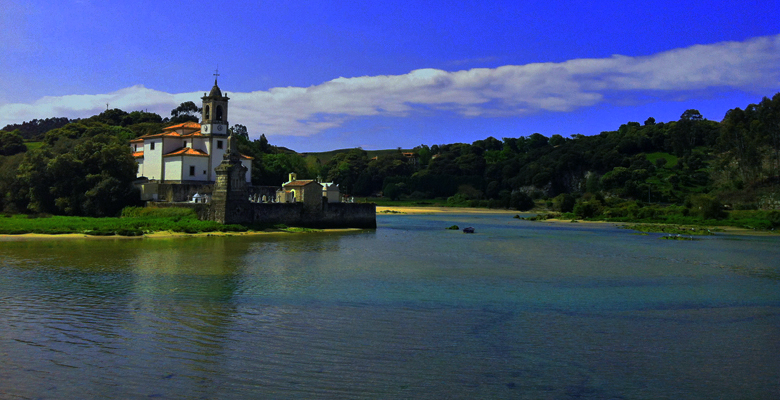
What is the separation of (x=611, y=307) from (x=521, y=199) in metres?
97.0

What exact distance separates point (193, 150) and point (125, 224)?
17964mm

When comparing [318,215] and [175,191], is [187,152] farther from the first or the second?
[318,215]

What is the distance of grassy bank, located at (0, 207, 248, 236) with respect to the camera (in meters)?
38.2

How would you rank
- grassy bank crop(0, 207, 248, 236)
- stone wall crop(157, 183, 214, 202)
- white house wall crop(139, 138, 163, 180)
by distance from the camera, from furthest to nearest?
white house wall crop(139, 138, 163, 180)
stone wall crop(157, 183, 214, 202)
grassy bank crop(0, 207, 248, 236)

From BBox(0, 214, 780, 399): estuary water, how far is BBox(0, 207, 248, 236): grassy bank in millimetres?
7628

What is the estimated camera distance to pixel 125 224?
41.0 meters

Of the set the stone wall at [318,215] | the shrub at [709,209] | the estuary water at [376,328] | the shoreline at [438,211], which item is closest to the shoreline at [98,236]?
the stone wall at [318,215]

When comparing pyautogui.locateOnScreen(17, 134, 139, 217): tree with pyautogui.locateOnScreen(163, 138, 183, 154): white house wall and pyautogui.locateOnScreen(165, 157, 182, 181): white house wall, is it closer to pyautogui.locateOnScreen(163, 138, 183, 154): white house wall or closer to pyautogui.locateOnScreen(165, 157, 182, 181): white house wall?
pyautogui.locateOnScreen(165, 157, 182, 181): white house wall

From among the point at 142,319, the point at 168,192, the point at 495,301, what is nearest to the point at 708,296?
the point at 495,301

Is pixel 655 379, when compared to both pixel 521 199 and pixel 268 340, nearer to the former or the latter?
pixel 268 340

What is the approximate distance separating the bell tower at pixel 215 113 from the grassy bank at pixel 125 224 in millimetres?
Answer: 13501

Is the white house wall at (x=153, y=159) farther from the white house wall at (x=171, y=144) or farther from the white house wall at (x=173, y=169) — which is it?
the white house wall at (x=173, y=169)

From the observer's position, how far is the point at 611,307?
1906 cm

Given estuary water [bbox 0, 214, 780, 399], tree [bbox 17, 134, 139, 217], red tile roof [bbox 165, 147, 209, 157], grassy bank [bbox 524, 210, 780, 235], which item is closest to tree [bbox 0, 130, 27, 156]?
tree [bbox 17, 134, 139, 217]
